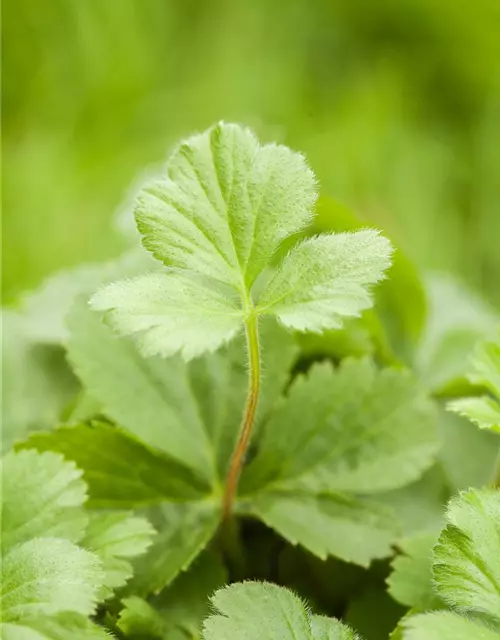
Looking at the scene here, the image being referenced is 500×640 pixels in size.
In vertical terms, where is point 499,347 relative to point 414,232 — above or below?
below

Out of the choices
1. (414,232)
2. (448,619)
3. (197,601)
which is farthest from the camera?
(414,232)

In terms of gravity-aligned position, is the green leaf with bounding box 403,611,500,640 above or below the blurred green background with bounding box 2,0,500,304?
below

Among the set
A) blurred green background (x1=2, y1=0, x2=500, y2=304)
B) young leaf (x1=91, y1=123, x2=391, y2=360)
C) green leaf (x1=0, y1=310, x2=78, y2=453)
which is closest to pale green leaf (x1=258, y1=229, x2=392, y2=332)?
young leaf (x1=91, y1=123, x2=391, y2=360)

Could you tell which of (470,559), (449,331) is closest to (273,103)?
(449,331)

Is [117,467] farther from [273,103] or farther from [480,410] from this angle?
[273,103]

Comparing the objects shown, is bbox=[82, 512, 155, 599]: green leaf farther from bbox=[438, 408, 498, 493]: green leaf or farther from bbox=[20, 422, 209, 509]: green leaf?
bbox=[438, 408, 498, 493]: green leaf

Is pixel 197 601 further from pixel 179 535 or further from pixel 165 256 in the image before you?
pixel 165 256

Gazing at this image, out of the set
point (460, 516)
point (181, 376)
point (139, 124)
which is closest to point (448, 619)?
point (460, 516)
